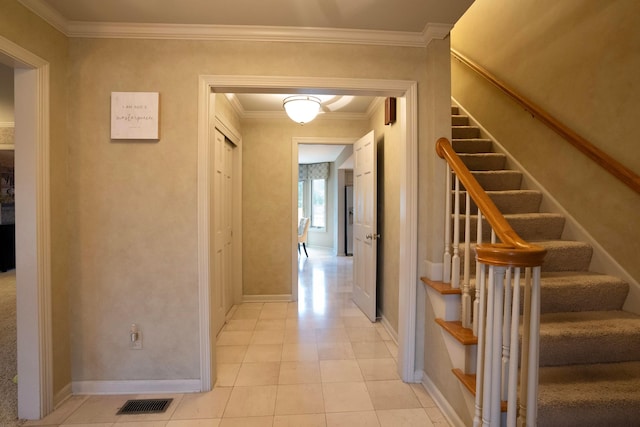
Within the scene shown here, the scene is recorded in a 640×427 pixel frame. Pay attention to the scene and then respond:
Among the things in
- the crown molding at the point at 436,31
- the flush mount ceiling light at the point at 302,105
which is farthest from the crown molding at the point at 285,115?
the crown molding at the point at 436,31

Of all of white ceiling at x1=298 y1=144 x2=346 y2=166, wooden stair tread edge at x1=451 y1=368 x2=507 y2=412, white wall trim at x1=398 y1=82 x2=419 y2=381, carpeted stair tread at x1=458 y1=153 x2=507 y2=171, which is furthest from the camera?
white ceiling at x1=298 y1=144 x2=346 y2=166

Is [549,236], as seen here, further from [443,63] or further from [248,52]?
[248,52]

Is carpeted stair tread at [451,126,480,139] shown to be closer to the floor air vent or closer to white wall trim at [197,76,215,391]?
white wall trim at [197,76,215,391]

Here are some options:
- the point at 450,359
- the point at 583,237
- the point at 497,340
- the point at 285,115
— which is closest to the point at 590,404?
the point at 450,359

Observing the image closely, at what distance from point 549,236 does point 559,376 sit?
1.08 metres

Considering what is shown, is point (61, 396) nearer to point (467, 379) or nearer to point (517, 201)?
point (467, 379)

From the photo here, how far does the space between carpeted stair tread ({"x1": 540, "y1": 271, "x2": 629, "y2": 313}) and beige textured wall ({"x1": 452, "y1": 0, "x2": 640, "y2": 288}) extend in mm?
162

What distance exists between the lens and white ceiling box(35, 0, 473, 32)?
68.1 inches

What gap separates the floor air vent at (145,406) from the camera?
6.01ft

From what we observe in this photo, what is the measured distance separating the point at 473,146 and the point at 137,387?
3.47 m

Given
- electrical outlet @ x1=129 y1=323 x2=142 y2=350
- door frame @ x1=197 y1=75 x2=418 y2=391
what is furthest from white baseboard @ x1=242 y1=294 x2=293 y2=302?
electrical outlet @ x1=129 y1=323 x2=142 y2=350

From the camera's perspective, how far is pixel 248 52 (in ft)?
6.61

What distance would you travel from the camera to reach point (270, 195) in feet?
12.9

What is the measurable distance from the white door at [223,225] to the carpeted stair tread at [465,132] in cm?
245
